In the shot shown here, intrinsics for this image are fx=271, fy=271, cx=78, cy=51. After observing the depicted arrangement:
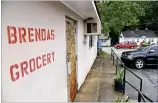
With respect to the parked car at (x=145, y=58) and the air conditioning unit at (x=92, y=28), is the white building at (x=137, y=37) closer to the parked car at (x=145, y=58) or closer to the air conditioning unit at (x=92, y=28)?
the parked car at (x=145, y=58)

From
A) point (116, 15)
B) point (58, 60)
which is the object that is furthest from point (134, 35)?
point (58, 60)

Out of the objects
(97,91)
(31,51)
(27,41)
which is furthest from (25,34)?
(97,91)

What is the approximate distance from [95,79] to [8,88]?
7.75 meters

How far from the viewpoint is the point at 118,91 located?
311 inches

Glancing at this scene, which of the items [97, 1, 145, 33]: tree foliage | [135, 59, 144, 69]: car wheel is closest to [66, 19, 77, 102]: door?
[135, 59, 144, 69]: car wheel

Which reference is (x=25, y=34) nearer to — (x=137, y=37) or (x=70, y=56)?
(x=70, y=56)

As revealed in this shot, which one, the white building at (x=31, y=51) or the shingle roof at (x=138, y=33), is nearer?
the white building at (x=31, y=51)

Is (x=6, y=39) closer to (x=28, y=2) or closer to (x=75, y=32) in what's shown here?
(x=28, y=2)

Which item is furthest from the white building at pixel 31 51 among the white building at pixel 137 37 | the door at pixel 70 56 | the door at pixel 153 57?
the white building at pixel 137 37

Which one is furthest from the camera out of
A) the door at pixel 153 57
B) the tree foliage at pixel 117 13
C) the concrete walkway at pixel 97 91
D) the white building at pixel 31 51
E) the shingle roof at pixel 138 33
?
the shingle roof at pixel 138 33

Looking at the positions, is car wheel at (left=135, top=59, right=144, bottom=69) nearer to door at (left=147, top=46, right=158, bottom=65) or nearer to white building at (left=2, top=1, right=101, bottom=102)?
door at (left=147, top=46, right=158, bottom=65)

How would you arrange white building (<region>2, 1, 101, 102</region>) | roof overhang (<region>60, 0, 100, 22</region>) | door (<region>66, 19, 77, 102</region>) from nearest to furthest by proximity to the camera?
white building (<region>2, 1, 101, 102</region>) < roof overhang (<region>60, 0, 100, 22</region>) < door (<region>66, 19, 77, 102</region>)

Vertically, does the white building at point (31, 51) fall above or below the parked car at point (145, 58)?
above

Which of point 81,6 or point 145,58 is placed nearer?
point 81,6
